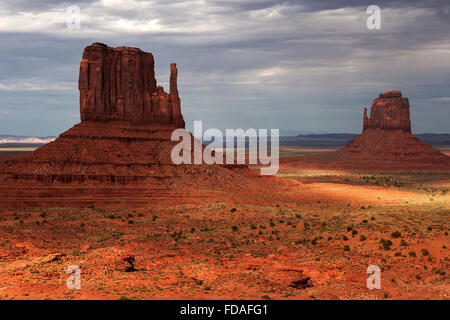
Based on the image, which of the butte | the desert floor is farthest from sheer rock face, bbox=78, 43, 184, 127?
the butte

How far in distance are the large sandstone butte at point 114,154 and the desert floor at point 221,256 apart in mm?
8714

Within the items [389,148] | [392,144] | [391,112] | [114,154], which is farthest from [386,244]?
[391,112]

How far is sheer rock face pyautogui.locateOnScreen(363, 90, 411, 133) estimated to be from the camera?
14788 cm

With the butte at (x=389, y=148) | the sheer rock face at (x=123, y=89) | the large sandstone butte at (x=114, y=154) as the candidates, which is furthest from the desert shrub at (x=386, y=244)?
the butte at (x=389, y=148)

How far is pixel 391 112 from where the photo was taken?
14900cm

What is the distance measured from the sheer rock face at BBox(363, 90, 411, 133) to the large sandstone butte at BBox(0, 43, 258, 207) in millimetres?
93691

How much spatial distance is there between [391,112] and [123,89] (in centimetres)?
10515

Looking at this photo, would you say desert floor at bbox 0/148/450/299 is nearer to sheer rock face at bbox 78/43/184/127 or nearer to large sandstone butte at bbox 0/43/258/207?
large sandstone butte at bbox 0/43/258/207

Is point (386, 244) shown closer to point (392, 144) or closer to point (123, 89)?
point (123, 89)

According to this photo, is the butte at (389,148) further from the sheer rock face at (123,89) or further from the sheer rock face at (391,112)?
the sheer rock face at (123,89)

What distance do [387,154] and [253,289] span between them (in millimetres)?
129307

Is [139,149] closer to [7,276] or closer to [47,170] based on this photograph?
[47,170]

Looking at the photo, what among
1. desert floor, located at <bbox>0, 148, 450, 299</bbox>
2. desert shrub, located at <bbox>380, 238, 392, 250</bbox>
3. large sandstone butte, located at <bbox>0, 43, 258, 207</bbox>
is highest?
large sandstone butte, located at <bbox>0, 43, 258, 207</bbox>

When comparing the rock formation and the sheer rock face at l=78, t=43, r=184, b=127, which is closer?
the sheer rock face at l=78, t=43, r=184, b=127
